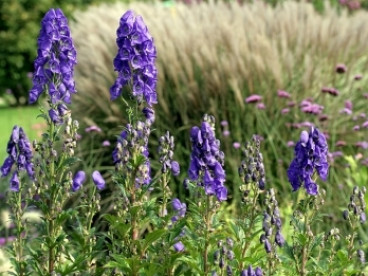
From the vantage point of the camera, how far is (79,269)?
3348mm

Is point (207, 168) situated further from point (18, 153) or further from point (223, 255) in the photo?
point (18, 153)

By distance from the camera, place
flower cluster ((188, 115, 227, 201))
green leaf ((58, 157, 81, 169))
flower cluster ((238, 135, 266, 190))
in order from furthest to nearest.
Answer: flower cluster ((238, 135, 266, 190)) < green leaf ((58, 157, 81, 169)) < flower cluster ((188, 115, 227, 201))

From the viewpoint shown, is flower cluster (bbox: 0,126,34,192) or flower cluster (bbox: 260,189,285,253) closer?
flower cluster (bbox: 260,189,285,253)

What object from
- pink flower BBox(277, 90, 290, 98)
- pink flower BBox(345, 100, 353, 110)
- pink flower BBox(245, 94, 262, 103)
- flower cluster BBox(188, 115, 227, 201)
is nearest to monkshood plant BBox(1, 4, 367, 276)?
flower cluster BBox(188, 115, 227, 201)

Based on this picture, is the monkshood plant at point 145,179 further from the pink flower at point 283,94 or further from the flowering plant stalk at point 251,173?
the pink flower at point 283,94

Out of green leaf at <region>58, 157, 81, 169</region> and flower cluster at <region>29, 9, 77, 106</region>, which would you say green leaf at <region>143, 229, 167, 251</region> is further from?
flower cluster at <region>29, 9, 77, 106</region>

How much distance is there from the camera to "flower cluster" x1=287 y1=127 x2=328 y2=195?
319 cm

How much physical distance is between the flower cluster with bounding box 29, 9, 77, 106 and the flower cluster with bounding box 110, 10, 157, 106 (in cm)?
21

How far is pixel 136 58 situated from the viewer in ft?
10.5

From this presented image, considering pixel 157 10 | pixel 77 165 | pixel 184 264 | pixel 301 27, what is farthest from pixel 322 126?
pixel 184 264

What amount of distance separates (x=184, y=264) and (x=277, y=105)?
12.3 feet

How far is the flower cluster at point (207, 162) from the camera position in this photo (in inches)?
123

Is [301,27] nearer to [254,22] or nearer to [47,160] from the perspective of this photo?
[254,22]

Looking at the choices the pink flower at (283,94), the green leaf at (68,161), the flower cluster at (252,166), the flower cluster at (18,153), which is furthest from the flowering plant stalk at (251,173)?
the pink flower at (283,94)
